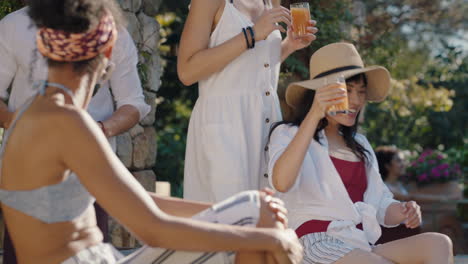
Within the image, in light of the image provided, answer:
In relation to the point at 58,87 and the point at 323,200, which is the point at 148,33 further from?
the point at 58,87

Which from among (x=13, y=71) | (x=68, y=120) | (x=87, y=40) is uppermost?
(x=87, y=40)

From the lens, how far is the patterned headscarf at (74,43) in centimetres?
219

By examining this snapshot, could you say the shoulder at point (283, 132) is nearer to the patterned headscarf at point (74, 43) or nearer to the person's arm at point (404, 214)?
the person's arm at point (404, 214)

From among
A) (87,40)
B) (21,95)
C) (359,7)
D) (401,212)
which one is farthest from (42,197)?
(359,7)

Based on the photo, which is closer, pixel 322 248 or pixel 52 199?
pixel 52 199

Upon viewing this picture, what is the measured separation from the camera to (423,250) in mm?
3061

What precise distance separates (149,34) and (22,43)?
6.59ft

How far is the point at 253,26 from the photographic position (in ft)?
10.9

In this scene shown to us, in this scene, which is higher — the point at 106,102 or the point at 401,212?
the point at 106,102

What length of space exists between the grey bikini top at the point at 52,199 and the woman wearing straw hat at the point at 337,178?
1063 millimetres

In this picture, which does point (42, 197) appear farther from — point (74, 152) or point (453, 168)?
point (453, 168)

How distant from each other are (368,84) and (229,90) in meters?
0.68

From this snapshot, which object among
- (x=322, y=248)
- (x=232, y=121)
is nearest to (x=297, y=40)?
(x=232, y=121)

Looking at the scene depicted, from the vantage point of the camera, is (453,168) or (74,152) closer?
(74,152)
